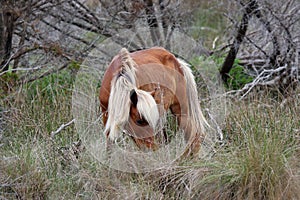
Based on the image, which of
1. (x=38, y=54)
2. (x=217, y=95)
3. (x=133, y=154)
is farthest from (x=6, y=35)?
(x=133, y=154)

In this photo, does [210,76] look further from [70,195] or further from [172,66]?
[70,195]

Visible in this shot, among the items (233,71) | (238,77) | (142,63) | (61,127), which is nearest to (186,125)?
(142,63)

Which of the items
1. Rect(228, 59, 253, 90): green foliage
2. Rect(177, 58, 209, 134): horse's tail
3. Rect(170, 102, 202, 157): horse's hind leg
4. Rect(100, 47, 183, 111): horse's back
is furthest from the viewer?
Rect(228, 59, 253, 90): green foliage

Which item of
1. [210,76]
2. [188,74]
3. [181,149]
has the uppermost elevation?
[188,74]

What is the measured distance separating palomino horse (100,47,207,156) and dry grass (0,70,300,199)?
0.99ft

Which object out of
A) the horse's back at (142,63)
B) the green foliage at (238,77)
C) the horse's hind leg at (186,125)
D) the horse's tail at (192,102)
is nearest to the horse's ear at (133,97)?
the horse's back at (142,63)

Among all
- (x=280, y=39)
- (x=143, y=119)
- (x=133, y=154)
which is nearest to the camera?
(x=143, y=119)

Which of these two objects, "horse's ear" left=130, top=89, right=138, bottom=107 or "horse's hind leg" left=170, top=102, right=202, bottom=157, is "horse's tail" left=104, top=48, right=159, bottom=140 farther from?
"horse's hind leg" left=170, top=102, right=202, bottom=157

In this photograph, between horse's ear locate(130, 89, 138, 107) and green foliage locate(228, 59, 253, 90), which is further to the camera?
green foliage locate(228, 59, 253, 90)

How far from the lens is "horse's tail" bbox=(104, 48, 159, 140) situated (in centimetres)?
368

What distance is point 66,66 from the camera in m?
6.66

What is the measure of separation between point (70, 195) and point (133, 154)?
580 mm

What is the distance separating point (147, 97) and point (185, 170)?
61 centimetres

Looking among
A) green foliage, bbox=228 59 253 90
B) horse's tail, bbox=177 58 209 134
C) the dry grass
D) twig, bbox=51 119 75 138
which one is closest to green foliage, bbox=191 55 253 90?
green foliage, bbox=228 59 253 90
